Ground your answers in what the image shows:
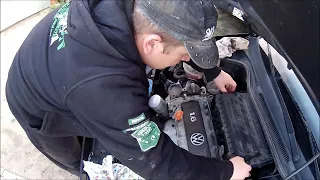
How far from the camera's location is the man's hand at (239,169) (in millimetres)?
1350

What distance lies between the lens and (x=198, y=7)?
1087mm

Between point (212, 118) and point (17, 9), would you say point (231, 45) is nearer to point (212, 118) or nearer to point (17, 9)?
point (212, 118)

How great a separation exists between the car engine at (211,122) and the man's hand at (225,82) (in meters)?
0.04

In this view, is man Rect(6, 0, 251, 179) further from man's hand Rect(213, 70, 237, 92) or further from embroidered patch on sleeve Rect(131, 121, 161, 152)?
man's hand Rect(213, 70, 237, 92)

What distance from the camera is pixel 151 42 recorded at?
1146 mm

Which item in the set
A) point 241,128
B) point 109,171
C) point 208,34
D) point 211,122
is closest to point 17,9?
point 109,171

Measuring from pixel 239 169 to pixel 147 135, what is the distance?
378 millimetres

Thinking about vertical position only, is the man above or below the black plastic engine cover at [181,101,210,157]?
above

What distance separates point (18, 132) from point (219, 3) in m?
1.48

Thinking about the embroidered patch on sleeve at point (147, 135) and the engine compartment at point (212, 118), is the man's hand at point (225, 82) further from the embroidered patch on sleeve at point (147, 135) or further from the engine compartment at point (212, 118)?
the embroidered patch on sleeve at point (147, 135)

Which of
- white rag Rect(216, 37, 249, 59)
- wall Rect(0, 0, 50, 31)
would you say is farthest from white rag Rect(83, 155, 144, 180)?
wall Rect(0, 0, 50, 31)

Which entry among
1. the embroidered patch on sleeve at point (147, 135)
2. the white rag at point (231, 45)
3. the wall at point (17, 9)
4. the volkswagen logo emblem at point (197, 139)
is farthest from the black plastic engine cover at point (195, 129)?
the wall at point (17, 9)

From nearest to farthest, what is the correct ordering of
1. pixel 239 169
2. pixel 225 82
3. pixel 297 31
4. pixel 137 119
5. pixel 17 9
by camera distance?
pixel 297 31 < pixel 137 119 < pixel 239 169 < pixel 225 82 < pixel 17 9

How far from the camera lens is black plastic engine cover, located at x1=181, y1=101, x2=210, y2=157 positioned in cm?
150
